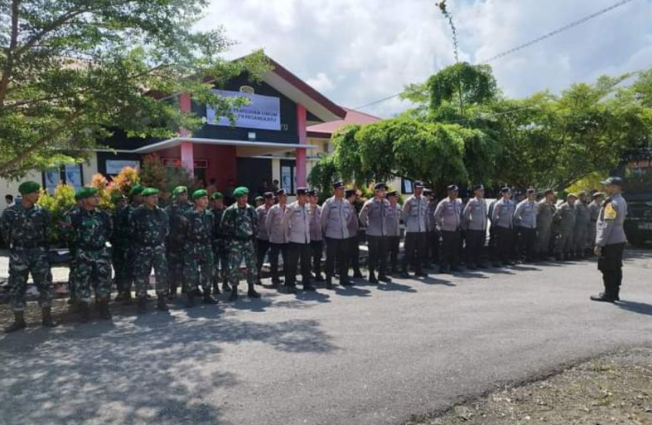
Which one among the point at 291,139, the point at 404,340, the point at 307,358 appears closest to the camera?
the point at 307,358

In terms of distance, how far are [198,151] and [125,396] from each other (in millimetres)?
14463

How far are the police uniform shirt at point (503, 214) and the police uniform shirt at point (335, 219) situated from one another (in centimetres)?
375

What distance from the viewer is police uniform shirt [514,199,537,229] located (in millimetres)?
10820

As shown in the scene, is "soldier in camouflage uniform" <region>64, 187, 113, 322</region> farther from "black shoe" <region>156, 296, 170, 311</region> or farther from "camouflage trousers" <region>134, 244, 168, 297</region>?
"black shoe" <region>156, 296, 170, 311</region>

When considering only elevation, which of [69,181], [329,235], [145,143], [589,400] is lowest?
[589,400]

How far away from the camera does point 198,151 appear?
17.5 m

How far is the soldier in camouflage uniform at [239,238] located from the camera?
24.2 ft

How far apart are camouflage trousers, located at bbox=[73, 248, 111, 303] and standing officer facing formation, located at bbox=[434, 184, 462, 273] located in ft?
19.6

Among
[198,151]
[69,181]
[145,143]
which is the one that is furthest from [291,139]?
[69,181]

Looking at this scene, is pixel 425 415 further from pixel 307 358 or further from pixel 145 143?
pixel 145 143

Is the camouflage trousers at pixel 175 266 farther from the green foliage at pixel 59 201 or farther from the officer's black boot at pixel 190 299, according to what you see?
the green foliage at pixel 59 201

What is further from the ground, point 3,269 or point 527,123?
point 527,123

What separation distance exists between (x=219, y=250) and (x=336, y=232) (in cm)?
198

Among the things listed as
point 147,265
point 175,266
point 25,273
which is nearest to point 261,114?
point 175,266
